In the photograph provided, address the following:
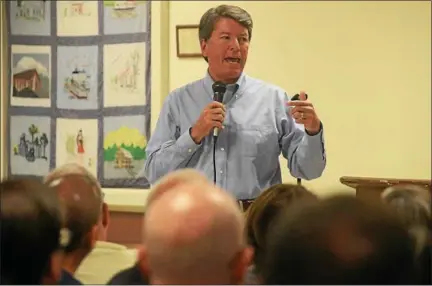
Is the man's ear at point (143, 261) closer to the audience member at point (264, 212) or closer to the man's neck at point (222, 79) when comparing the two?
the audience member at point (264, 212)

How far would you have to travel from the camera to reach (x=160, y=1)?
425cm

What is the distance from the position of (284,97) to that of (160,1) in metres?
1.96

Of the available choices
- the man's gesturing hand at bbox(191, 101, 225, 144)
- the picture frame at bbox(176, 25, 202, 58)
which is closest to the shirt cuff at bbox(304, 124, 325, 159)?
the man's gesturing hand at bbox(191, 101, 225, 144)

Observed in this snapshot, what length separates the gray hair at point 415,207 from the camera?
106cm

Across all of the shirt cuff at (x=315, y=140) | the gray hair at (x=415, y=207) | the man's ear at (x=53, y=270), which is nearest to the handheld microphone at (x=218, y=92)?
the shirt cuff at (x=315, y=140)

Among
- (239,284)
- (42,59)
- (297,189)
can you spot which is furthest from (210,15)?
(42,59)

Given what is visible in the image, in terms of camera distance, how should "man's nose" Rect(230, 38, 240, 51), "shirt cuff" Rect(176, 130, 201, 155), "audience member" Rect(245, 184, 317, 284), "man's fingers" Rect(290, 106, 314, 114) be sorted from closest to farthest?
"audience member" Rect(245, 184, 317, 284), "man's fingers" Rect(290, 106, 314, 114), "shirt cuff" Rect(176, 130, 201, 155), "man's nose" Rect(230, 38, 240, 51)

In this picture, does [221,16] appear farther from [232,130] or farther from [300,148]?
[300,148]

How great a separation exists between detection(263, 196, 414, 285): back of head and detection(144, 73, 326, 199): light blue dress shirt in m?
1.39

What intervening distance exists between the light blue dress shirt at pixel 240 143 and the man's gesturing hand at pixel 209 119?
45 mm

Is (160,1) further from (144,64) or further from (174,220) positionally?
(174,220)

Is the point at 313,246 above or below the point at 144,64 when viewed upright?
below

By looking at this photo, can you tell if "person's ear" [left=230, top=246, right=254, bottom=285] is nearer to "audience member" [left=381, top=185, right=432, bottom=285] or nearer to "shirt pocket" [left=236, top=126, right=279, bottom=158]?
"audience member" [left=381, top=185, right=432, bottom=285]

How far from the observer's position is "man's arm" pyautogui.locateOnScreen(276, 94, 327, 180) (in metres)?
2.27
